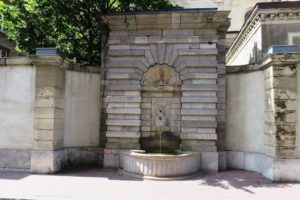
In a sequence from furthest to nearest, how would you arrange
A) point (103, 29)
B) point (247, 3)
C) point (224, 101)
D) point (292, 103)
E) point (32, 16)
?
point (247, 3), point (32, 16), point (103, 29), point (224, 101), point (292, 103)

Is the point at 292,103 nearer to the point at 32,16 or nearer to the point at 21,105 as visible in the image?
the point at 21,105

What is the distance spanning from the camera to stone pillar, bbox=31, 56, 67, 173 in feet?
31.7

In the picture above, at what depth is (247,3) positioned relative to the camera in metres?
24.6

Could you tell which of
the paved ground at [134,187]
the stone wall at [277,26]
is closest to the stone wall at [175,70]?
the paved ground at [134,187]

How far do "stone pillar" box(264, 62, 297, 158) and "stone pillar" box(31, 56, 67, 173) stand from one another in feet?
21.5

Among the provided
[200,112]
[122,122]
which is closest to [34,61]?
[122,122]

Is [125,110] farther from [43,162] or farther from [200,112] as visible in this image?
[43,162]

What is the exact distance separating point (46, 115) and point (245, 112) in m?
6.57

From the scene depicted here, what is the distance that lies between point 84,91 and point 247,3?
59.8ft

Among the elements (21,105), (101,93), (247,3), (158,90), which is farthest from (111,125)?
(247,3)

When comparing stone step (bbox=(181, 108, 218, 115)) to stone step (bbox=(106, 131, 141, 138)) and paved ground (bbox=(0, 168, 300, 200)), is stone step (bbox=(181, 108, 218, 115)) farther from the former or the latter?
paved ground (bbox=(0, 168, 300, 200))

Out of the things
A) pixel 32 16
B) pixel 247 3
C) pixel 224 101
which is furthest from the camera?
pixel 247 3

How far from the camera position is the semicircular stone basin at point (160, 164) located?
9133 millimetres

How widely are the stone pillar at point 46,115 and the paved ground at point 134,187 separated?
50 centimetres
